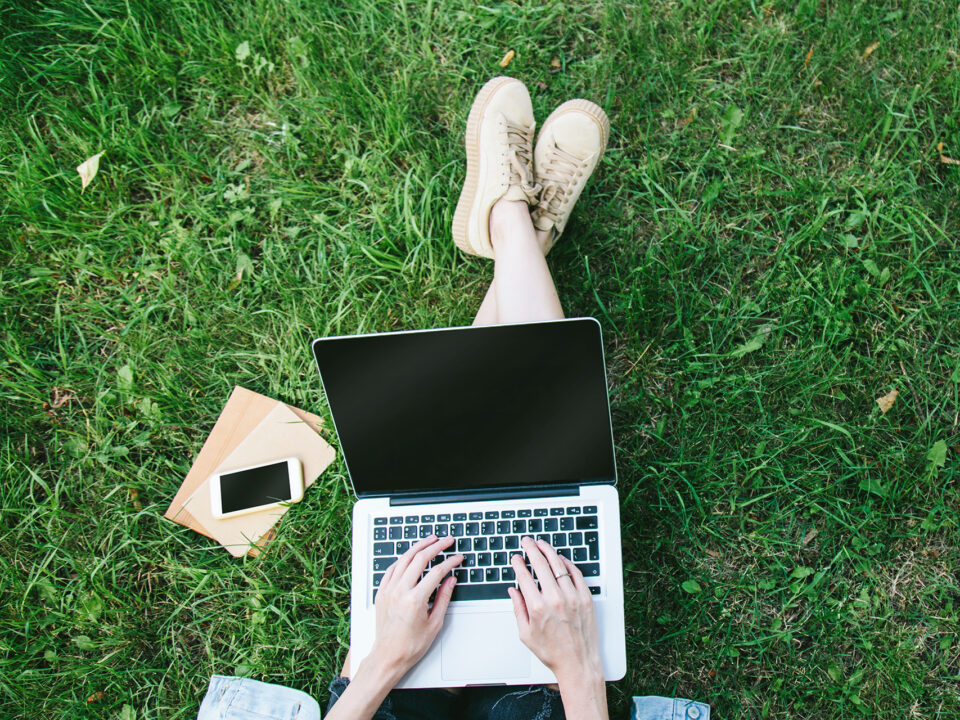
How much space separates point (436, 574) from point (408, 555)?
11 centimetres

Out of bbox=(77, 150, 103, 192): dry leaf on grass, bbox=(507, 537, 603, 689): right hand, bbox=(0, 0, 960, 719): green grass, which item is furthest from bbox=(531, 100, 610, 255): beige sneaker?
bbox=(77, 150, 103, 192): dry leaf on grass

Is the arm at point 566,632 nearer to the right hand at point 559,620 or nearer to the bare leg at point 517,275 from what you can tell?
the right hand at point 559,620

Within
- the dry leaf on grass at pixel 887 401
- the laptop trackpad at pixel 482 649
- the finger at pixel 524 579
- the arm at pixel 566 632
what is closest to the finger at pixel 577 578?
the arm at pixel 566 632

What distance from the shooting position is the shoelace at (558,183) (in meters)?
2.46

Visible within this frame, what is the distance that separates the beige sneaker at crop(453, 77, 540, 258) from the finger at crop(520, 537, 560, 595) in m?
1.13

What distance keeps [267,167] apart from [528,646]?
2.12 metres

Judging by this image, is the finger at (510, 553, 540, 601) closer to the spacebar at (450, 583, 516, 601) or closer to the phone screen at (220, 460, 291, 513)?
the spacebar at (450, 583, 516, 601)

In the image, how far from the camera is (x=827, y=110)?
2584 millimetres

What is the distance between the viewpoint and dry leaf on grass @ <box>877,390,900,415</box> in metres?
2.37

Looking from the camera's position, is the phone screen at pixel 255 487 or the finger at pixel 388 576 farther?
the phone screen at pixel 255 487

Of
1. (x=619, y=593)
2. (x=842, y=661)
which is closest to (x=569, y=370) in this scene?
(x=619, y=593)

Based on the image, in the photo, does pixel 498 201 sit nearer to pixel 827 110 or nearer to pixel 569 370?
pixel 569 370

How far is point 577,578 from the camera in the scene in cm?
183

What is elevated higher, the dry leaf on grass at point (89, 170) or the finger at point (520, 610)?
the dry leaf on grass at point (89, 170)
